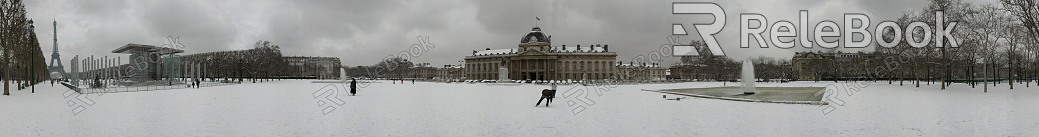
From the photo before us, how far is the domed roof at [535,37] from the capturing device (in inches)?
4698

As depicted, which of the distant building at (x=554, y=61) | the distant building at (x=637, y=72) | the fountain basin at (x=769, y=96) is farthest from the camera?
the distant building at (x=637, y=72)

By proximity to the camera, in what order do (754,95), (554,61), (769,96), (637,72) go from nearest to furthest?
(769,96) → (754,95) → (554,61) → (637,72)

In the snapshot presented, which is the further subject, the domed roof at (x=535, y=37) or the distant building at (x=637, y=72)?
the distant building at (x=637, y=72)

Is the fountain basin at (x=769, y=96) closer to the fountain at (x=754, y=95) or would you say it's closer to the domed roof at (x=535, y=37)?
the fountain at (x=754, y=95)

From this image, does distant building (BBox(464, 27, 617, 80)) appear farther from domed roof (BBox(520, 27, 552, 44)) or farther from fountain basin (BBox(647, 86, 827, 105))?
fountain basin (BBox(647, 86, 827, 105))

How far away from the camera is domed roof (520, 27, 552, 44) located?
119m

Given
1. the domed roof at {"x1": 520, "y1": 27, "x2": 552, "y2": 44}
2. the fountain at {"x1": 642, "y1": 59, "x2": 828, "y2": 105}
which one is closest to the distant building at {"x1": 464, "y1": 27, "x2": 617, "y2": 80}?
the domed roof at {"x1": 520, "y1": 27, "x2": 552, "y2": 44}

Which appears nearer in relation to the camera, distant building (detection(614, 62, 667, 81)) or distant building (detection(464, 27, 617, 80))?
distant building (detection(464, 27, 617, 80))

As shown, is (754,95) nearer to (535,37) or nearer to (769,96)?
(769,96)

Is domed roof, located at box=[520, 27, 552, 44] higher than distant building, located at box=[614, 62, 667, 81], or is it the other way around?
domed roof, located at box=[520, 27, 552, 44]

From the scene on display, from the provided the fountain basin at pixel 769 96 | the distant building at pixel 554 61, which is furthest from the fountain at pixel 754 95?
the distant building at pixel 554 61

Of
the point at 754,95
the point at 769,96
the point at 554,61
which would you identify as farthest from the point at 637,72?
the point at 769,96

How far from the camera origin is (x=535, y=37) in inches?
4690

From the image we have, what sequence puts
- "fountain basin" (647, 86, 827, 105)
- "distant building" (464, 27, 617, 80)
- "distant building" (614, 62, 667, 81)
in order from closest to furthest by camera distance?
"fountain basin" (647, 86, 827, 105)
"distant building" (464, 27, 617, 80)
"distant building" (614, 62, 667, 81)
